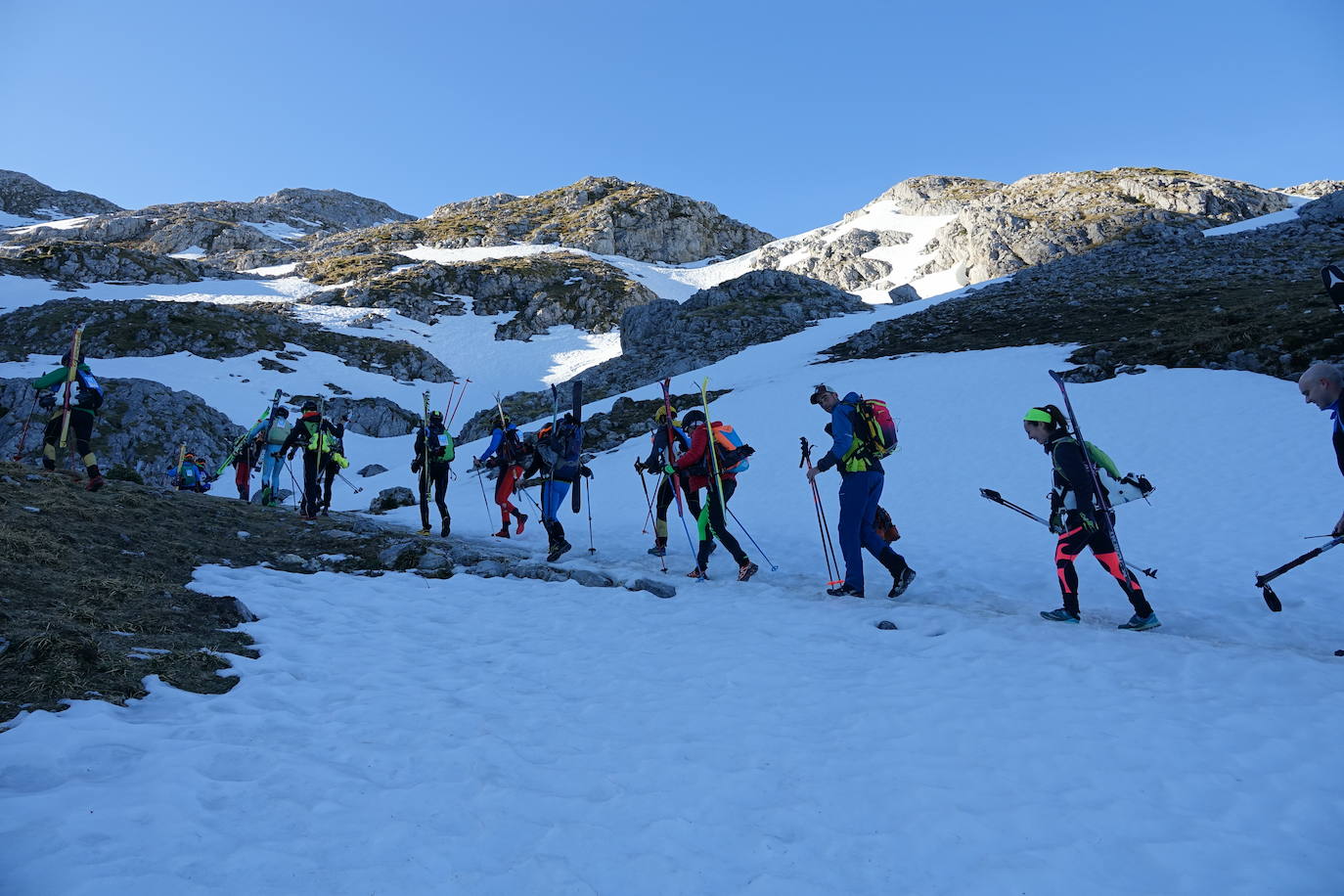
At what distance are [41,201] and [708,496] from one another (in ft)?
758

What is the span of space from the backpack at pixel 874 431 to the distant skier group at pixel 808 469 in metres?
0.01

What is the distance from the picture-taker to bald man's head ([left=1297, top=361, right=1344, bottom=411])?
5.48 m

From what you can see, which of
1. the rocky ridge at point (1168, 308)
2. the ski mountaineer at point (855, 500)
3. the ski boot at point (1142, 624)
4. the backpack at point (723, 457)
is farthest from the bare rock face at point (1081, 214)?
the ski boot at point (1142, 624)

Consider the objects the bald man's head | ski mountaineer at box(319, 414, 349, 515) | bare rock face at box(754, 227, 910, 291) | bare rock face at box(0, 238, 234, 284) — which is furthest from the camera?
bare rock face at box(754, 227, 910, 291)

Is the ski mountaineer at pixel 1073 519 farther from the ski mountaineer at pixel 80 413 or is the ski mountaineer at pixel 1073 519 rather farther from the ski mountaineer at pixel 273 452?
Result: the ski mountaineer at pixel 273 452

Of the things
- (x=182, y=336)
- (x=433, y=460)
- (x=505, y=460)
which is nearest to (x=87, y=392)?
(x=433, y=460)

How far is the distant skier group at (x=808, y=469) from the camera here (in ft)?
23.0

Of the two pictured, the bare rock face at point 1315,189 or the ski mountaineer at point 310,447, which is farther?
the bare rock face at point 1315,189

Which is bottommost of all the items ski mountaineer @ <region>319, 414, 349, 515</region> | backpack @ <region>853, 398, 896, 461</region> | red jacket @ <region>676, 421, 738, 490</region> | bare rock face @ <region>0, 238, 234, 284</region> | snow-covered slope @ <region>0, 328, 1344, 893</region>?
snow-covered slope @ <region>0, 328, 1344, 893</region>

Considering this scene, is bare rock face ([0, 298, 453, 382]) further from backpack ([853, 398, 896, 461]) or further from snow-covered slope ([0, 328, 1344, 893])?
backpack ([853, 398, 896, 461])

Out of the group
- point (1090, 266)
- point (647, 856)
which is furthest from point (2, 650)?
point (1090, 266)

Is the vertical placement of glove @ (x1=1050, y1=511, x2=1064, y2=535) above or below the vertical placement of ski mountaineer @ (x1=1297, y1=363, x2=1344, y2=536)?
below

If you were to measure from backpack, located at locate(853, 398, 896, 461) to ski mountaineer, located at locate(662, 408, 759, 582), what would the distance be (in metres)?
2.33

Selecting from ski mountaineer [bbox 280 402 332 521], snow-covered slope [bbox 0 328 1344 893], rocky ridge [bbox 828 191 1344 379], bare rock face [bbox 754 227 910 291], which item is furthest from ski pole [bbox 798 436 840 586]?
bare rock face [bbox 754 227 910 291]
